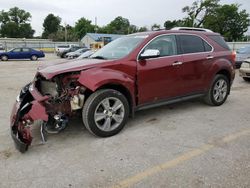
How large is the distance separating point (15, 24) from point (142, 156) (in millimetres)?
95200

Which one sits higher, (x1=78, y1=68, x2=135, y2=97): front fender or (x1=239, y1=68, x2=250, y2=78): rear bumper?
(x1=78, y1=68, x2=135, y2=97): front fender

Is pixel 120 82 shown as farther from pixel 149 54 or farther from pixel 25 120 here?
pixel 25 120

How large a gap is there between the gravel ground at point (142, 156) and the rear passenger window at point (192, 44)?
1404 millimetres

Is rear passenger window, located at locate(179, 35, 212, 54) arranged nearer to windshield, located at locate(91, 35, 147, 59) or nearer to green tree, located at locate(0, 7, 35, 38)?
windshield, located at locate(91, 35, 147, 59)

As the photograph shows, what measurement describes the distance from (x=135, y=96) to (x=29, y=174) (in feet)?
6.98

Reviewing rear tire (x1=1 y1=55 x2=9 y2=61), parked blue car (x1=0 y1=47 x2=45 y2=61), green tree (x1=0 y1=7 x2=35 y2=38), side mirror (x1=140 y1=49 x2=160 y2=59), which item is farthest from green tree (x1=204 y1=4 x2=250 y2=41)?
green tree (x1=0 y1=7 x2=35 y2=38)

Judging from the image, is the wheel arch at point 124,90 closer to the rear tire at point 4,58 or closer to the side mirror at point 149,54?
the side mirror at point 149,54

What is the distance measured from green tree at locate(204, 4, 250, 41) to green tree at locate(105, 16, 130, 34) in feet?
125

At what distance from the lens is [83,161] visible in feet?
10.9

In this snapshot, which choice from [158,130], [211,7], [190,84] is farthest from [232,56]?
[211,7]

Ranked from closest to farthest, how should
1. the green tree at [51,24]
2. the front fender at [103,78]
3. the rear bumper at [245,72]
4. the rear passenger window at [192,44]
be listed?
1. the front fender at [103,78]
2. the rear passenger window at [192,44]
3. the rear bumper at [245,72]
4. the green tree at [51,24]

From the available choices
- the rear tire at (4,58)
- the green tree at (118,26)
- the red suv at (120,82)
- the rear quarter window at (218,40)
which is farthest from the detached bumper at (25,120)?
the green tree at (118,26)

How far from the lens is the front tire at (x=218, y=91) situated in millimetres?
5699

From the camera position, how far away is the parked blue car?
80.1 ft
